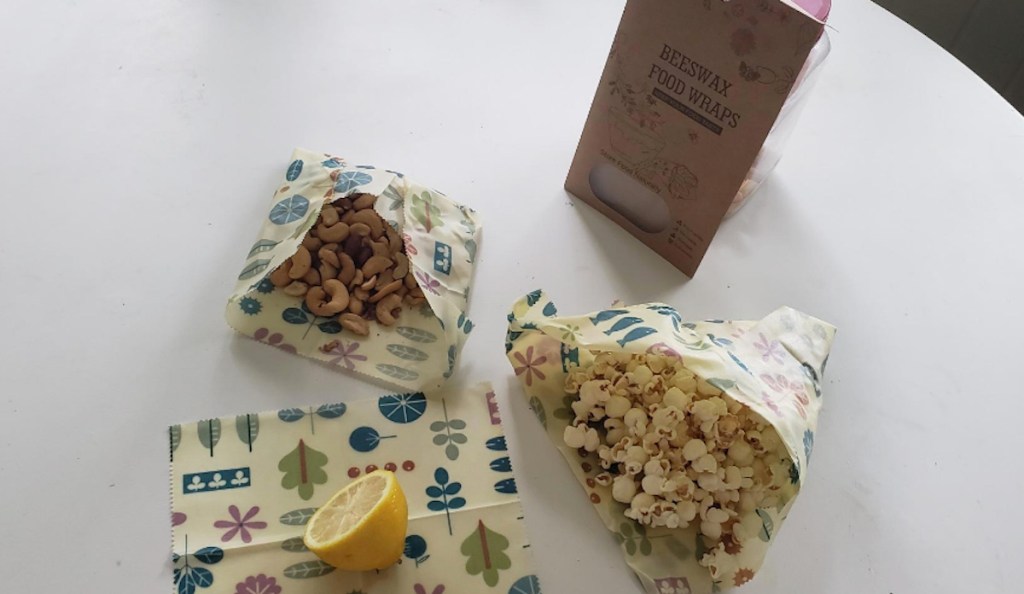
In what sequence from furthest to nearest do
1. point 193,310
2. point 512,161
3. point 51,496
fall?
point 512,161, point 193,310, point 51,496

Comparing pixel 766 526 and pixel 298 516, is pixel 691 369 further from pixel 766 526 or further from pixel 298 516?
pixel 298 516

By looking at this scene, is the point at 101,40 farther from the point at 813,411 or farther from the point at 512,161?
the point at 813,411

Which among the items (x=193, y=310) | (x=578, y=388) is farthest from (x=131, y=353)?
(x=578, y=388)

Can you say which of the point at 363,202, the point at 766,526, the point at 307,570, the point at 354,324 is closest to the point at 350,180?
the point at 363,202

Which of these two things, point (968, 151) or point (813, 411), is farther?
point (968, 151)

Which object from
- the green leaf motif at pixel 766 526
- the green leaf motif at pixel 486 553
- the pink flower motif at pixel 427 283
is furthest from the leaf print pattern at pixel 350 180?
the green leaf motif at pixel 766 526

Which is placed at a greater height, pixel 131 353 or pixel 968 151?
pixel 968 151

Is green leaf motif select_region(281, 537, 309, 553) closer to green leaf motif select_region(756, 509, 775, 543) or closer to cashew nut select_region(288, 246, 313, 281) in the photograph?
cashew nut select_region(288, 246, 313, 281)
